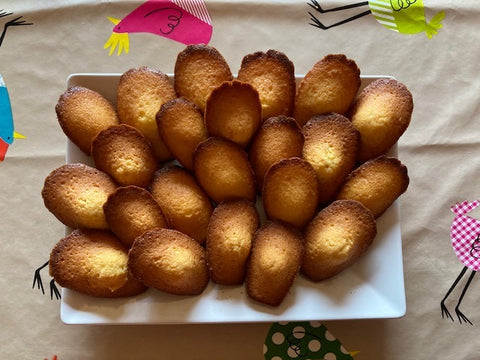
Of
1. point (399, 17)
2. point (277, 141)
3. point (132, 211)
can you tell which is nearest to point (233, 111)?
point (277, 141)

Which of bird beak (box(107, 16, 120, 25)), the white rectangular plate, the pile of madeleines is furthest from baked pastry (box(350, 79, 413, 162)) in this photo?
bird beak (box(107, 16, 120, 25))

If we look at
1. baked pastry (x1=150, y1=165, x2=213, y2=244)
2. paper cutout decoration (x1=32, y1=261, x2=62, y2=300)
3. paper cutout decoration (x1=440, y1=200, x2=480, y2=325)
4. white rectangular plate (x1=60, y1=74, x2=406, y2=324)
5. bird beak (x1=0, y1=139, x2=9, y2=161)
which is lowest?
paper cutout decoration (x1=32, y1=261, x2=62, y2=300)

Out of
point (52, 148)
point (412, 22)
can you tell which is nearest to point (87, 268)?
point (52, 148)

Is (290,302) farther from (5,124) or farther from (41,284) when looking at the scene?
(5,124)

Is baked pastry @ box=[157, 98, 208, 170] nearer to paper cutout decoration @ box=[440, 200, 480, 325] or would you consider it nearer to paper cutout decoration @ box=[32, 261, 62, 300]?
paper cutout decoration @ box=[32, 261, 62, 300]

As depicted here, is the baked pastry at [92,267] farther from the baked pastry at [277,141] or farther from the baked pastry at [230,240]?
the baked pastry at [277,141]

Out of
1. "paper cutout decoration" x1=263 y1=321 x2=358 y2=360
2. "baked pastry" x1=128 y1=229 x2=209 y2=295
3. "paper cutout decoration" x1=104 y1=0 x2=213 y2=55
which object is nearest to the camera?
"baked pastry" x1=128 y1=229 x2=209 y2=295
